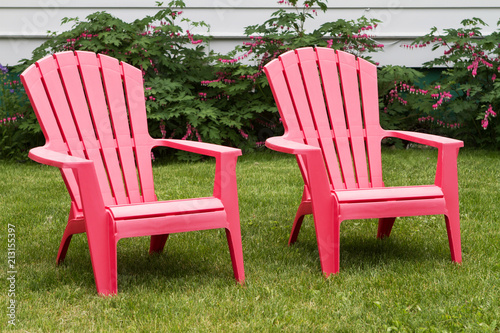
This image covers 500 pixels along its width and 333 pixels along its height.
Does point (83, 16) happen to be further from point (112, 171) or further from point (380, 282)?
point (380, 282)

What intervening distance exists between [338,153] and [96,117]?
1.36 meters

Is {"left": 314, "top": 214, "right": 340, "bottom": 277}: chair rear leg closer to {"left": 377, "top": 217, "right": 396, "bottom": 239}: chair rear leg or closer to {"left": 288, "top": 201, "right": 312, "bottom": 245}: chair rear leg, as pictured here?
{"left": 288, "top": 201, "right": 312, "bottom": 245}: chair rear leg

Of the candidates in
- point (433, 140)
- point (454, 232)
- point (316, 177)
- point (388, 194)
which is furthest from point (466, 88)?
point (316, 177)

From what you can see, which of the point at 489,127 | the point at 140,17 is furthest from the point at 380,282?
the point at 140,17

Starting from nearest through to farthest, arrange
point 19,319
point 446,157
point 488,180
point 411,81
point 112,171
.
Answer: point 19,319, point 446,157, point 112,171, point 488,180, point 411,81

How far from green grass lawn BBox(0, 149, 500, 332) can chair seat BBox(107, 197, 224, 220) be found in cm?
36

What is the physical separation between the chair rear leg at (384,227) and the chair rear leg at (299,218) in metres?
0.49

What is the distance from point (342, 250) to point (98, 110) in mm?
1530

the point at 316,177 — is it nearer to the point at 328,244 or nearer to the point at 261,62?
the point at 328,244

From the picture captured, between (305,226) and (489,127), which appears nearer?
(305,226)

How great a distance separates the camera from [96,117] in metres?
3.03

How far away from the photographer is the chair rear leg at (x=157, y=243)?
3072mm

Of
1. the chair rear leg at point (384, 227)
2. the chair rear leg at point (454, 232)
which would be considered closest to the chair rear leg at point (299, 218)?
the chair rear leg at point (384, 227)

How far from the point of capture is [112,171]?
300cm
